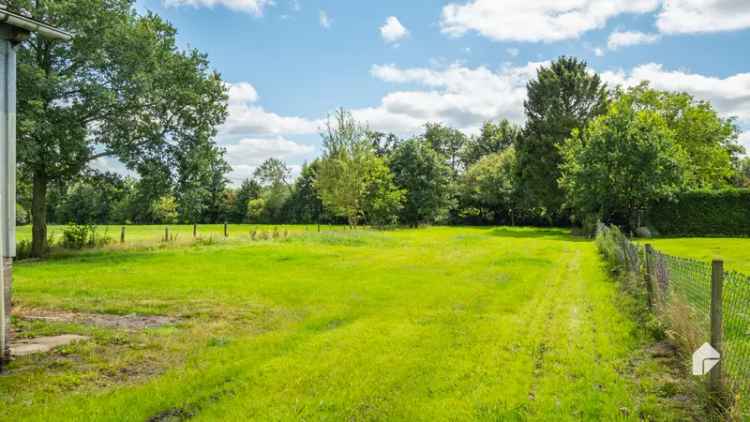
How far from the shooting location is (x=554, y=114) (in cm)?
3872

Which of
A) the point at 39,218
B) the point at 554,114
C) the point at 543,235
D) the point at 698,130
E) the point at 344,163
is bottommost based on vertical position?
the point at 543,235

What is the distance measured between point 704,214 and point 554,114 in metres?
14.6

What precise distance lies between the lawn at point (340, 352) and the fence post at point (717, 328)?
17.1 inches

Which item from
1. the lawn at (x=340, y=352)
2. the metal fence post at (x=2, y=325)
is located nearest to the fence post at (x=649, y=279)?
the lawn at (x=340, y=352)

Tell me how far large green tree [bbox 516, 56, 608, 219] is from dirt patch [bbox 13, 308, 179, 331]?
36033 mm

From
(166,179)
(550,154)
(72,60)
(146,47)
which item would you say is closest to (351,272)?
(166,179)

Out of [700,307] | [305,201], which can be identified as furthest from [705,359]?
[305,201]

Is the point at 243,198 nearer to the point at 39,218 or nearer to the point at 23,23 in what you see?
the point at 39,218

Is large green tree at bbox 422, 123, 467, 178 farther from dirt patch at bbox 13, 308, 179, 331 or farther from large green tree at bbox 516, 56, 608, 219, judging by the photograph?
dirt patch at bbox 13, 308, 179, 331

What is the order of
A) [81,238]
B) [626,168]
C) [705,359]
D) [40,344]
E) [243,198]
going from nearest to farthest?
[705,359] < [40,344] < [81,238] < [626,168] < [243,198]

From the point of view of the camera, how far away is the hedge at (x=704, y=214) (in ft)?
89.1

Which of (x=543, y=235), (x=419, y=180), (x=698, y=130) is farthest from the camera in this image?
(x=419, y=180)

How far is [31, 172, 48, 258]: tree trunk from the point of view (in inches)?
684

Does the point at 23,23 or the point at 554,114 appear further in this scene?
the point at 554,114
